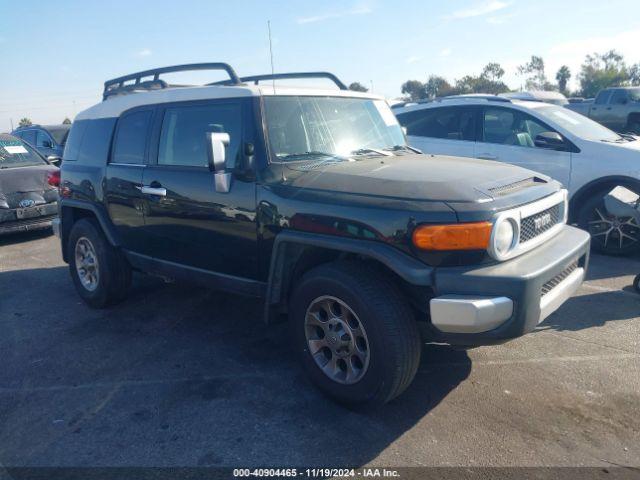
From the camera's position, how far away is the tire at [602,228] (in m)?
6.20

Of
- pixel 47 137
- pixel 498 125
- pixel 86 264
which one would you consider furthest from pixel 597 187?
pixel 47 137

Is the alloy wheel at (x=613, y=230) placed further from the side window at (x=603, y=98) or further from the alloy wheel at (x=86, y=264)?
the side window at (x=603, y=98)

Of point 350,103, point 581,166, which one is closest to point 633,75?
point 581,166

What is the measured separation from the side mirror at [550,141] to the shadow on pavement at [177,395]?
365 centimetres

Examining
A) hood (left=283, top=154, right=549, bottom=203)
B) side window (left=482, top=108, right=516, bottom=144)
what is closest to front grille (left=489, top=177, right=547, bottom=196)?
hood (left=283, top=154, right=549, bottom=203)

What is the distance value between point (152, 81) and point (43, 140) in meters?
9.53

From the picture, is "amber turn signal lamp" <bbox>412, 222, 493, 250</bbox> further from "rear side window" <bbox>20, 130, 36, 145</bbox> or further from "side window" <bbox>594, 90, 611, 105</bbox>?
"side window" <bbox>594, 90, 611, 105</bbox>

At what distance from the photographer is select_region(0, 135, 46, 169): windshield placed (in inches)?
342

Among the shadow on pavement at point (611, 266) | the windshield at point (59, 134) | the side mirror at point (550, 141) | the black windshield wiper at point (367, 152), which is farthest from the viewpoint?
the windshield at point (59, 134)

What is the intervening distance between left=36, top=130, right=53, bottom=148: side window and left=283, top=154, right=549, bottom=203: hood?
1133 centimetres

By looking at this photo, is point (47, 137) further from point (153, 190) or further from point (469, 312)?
point (469, 312)

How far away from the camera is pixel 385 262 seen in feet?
9.66

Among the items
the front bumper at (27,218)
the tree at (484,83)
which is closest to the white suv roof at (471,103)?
the front bumper at (27,218)

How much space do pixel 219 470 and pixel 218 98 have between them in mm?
2524
